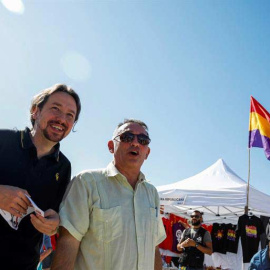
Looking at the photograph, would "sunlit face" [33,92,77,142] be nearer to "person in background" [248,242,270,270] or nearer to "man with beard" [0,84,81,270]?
"man with beard" [0,84,81,270]

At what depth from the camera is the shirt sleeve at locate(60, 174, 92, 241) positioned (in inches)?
74.2

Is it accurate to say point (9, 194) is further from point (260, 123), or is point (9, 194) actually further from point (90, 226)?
point (260, 123)

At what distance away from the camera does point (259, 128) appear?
8086mm

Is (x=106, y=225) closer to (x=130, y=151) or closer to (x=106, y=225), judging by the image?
(x=106, y=225)

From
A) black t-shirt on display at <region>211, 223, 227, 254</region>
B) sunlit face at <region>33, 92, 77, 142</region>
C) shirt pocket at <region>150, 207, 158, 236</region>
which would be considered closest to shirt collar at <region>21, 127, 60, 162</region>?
sunlit face at <region>33, 92, 77, 142</region>

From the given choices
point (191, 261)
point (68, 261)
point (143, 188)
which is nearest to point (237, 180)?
point (191, 261)

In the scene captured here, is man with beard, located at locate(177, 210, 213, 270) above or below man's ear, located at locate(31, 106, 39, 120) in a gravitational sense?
below

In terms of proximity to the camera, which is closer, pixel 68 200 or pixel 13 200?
pixel 13 200

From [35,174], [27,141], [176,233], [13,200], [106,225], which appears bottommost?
[176,233]

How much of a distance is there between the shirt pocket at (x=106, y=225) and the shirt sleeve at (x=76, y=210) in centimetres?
6

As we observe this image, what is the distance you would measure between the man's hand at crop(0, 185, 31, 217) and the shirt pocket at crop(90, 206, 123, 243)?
1.59ft

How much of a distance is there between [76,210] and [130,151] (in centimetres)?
65

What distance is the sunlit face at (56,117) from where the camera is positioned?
2162 millimetres

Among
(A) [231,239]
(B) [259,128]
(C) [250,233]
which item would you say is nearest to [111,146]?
(C) [250,233]
